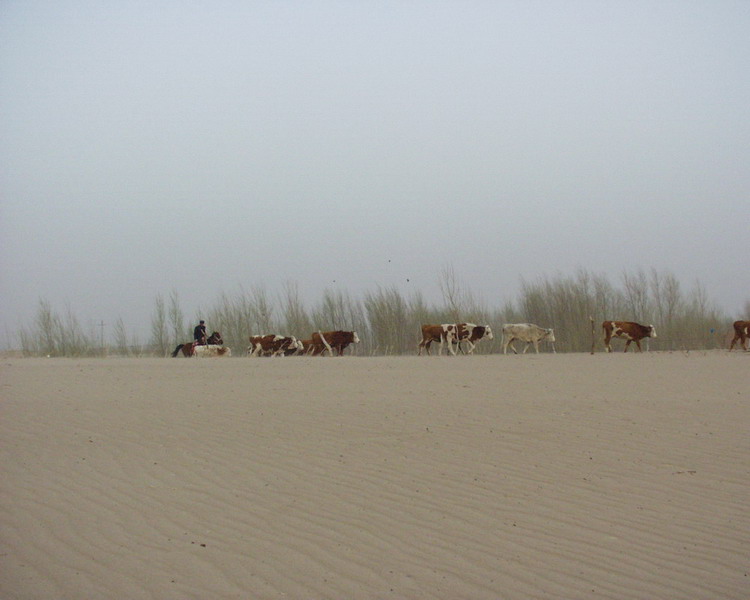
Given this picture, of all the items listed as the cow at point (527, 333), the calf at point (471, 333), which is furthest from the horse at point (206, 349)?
the cow at point (527, 333)

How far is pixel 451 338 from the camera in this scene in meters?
28.0

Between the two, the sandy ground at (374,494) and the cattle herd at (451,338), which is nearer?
the sandy ground at (374,494)

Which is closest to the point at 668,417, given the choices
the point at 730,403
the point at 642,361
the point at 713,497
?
the point at 730,403

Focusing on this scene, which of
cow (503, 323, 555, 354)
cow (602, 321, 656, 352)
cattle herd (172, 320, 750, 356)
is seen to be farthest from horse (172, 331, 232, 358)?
cow (602, 321, 656, 352)

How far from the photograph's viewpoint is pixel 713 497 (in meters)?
6.68

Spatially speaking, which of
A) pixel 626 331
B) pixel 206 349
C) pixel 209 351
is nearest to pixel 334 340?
pixel 209 351

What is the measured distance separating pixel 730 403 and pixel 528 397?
284cm

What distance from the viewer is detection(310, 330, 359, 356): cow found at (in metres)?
29.0

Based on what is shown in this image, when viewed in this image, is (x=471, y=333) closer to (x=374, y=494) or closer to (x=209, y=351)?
(x=209, y=351)

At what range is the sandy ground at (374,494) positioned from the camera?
4.82 metres

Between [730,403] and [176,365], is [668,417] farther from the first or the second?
[176,365]

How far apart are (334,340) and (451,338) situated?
4255 mm

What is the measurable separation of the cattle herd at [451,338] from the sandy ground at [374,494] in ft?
45.6

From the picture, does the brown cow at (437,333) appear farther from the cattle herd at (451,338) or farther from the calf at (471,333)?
the calf at (471,333)
